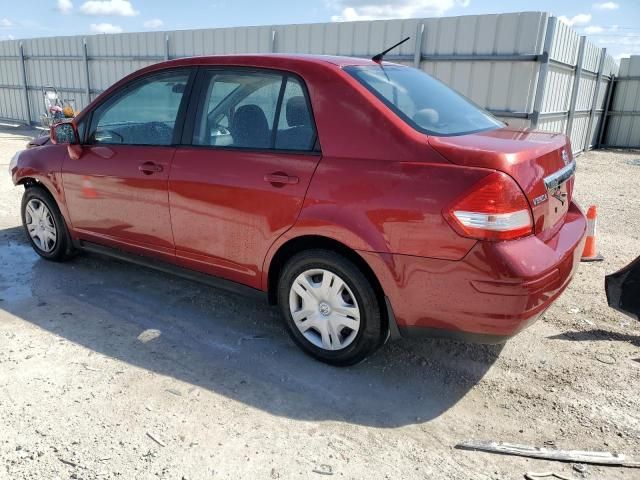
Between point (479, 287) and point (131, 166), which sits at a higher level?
point (131, 166)

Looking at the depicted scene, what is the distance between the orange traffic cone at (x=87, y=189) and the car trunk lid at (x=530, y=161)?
2.75 meters

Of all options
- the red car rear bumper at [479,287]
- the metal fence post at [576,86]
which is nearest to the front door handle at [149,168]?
the red car rear bumper at [479,287]

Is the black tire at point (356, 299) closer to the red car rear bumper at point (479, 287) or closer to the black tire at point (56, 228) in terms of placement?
the red car rear bumper at point (479, 287)

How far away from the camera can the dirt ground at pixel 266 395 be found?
2373 millimetres

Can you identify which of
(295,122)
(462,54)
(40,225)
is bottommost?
(40,225)

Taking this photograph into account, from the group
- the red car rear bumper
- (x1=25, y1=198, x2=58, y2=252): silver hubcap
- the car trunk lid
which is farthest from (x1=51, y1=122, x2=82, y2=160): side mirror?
the car trunk lid

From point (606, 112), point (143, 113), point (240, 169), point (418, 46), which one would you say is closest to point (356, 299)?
point (240, 169)

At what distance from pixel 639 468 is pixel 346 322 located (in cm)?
155

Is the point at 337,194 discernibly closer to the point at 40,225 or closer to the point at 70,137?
the point at 70,137

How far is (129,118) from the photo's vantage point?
3900mm

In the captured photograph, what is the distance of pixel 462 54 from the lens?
992 centimetres

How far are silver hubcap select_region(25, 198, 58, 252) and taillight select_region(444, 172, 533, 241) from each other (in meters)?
3.69

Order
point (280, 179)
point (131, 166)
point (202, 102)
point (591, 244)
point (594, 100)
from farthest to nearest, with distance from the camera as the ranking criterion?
1. point (594, 100)
2. point (591, 244)
3. point (131, 166)
4. point (202, 102)
5. point (280, 179)

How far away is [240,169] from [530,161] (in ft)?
5.38
